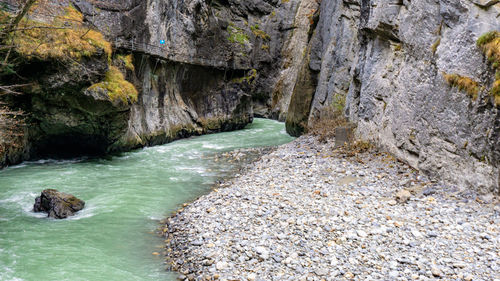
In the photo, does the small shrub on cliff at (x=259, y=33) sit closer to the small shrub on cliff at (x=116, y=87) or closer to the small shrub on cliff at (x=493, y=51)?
the small shrub on cliff at (x=116, y=87)

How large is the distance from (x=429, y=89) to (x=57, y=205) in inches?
473

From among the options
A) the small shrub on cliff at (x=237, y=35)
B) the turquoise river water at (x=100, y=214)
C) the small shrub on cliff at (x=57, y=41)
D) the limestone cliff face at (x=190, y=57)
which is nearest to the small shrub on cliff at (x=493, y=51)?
the turquoise river water at (x=100, y=214)

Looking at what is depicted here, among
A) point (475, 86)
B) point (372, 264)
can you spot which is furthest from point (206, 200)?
point (475, 86)

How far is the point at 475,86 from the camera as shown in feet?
29.6

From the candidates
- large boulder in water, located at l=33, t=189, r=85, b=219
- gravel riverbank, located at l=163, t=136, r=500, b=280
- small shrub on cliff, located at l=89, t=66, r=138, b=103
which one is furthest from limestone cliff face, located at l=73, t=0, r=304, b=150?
gravel riverbank, located at l=163, t=136, r=500, b=280

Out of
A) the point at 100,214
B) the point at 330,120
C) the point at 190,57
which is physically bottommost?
the point at 100,214

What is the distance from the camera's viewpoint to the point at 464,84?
30.6 feet

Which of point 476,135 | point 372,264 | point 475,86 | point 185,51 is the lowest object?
point 372,264

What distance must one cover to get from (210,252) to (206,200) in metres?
3.52

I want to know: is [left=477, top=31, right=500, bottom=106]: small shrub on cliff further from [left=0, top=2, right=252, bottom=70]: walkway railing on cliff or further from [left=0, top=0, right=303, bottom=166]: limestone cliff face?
[left=0, top=2, right=252, bottom=70]: walkway railing on cliff

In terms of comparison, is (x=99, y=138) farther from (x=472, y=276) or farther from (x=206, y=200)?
(x=472, y=276)

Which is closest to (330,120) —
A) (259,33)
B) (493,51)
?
(493,51)

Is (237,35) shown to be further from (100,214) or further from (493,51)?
(493,51)

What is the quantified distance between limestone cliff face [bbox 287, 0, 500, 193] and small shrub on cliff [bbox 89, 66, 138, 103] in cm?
1146
